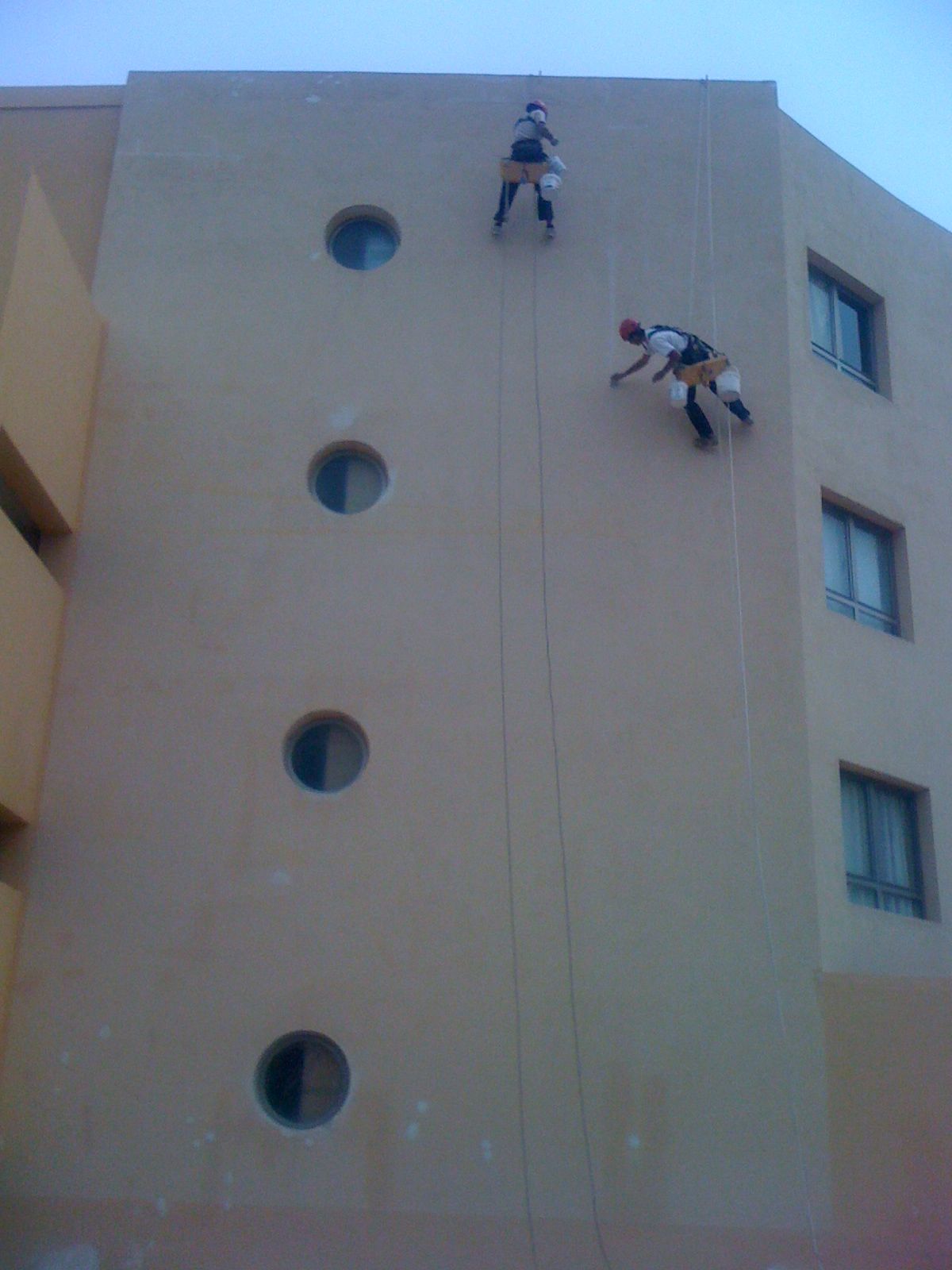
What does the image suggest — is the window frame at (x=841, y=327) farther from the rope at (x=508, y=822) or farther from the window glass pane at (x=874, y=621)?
the rope at (x=508, y=822)

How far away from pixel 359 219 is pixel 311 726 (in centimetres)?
516

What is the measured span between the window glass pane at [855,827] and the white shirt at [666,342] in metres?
3.86

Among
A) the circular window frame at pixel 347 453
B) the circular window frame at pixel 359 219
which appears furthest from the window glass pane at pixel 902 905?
the circular window frame at pixel 359 219

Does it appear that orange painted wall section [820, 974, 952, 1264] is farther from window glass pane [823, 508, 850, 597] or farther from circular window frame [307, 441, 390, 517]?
circular window frame [307, 441, 390, 517]

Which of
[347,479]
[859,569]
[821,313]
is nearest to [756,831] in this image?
[859,569]

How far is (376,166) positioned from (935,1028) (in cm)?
914

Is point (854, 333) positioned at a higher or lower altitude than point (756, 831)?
higher

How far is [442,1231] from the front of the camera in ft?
34.0

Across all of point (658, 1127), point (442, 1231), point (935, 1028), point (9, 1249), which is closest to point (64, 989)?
point (9, 1249)

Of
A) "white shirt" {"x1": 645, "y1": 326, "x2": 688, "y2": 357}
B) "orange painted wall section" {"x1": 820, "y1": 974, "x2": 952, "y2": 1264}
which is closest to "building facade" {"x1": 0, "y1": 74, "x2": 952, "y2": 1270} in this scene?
"orange painted wall section" {"x1": 820, "y1": 974, "x2": 952, "y2": 1264}

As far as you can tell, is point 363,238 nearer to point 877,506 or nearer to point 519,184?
point 519,184

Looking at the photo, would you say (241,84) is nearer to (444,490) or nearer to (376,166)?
(376,166)

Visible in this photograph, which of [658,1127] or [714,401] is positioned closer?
[658,1127]

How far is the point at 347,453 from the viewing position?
13094 millimetres
